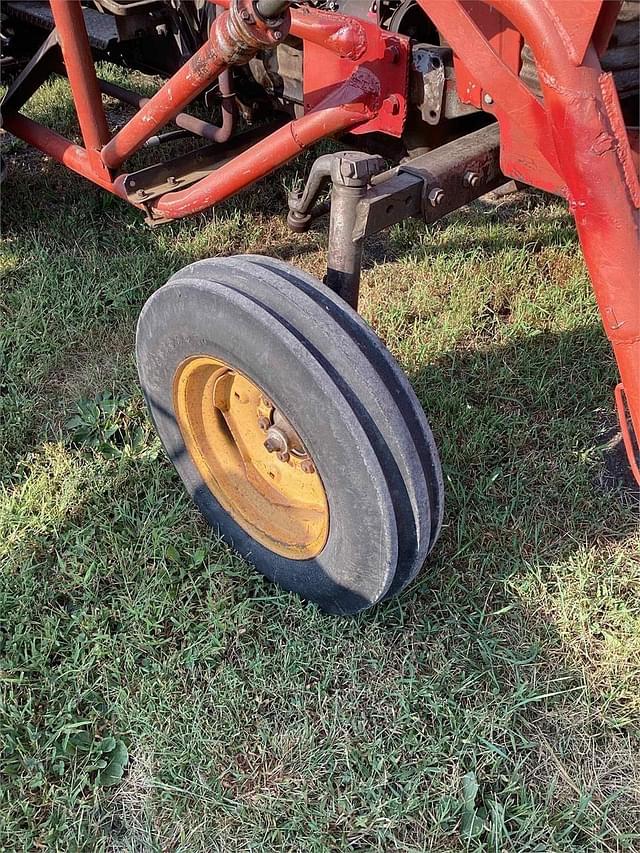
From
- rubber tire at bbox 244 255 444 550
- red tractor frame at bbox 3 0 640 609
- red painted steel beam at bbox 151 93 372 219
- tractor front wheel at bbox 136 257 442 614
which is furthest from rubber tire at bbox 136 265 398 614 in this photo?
red painted steel beam at bbox 151 93 372 219

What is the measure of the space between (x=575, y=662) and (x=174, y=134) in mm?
2401

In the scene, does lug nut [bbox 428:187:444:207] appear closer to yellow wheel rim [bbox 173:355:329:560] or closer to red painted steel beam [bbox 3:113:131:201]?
yellow wheel rim [bbox 173:355:329:560]

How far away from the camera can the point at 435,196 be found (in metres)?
1.79

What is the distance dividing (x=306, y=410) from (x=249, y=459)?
52 centimetres

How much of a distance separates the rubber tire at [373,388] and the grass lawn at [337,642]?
38 centimetres

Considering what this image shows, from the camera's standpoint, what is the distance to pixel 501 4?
1.42 m

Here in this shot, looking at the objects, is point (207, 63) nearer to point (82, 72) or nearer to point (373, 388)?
point (82, 72)

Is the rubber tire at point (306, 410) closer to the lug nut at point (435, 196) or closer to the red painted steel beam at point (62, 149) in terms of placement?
the lug nut at point (435, 196)

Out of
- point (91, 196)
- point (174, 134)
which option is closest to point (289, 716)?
point (174, 134)

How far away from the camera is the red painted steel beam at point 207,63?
68.1 inches

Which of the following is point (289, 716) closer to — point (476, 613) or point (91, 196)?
point (476, 613)

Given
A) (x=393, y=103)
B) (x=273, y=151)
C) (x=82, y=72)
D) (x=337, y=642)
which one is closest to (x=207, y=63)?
(x=273, y=151)

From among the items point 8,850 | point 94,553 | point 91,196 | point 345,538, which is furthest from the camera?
point 91,196

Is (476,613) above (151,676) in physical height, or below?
below
